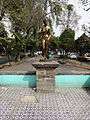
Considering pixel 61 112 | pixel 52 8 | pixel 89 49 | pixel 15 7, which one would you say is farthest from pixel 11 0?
pixel 89 49

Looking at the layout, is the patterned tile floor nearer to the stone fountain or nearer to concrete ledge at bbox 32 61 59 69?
the stone fountain

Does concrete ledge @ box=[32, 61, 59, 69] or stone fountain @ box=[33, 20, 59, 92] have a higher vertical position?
concrete ledge @ box=[32, 61, 59, 69]

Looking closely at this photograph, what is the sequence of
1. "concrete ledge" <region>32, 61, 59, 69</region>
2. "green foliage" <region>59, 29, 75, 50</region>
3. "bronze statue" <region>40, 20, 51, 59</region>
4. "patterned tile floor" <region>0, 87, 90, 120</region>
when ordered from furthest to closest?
1. "green foliage" <region>59, 29, 75, 50</region>
2. "bronze statue" <region>40, 20, 51, 59</region>
3. "concrete ledge" <region>32, 61, 59, 69</region>
4. "patterned tile floor" <region>0, 87, 90, 120</region>

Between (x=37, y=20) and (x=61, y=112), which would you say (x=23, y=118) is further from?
(x=37, y=20)

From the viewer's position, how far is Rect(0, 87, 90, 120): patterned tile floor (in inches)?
348

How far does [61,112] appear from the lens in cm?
933

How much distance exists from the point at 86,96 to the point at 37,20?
2493 cm

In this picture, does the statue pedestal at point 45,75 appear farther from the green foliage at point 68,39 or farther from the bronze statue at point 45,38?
the green foliage at point 68,39

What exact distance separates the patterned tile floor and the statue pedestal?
1.18ft

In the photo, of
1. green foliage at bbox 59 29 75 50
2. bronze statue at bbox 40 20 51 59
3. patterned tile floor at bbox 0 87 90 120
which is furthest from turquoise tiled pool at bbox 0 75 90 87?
green foliage at bbox 59 29 75 50

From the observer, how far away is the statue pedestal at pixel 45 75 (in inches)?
501

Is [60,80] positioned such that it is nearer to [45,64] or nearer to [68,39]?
[45,64]

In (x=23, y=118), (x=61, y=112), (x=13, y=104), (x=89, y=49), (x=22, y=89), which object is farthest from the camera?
(x=89, y=49)

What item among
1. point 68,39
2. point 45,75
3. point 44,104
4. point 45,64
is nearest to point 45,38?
point 45,64
